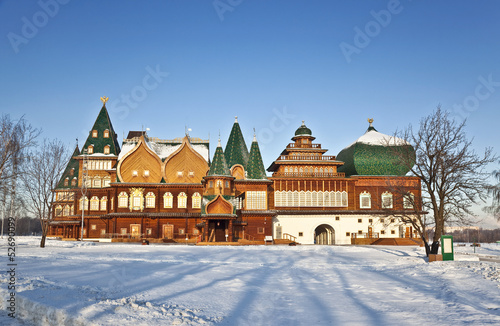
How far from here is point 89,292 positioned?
38.4 ft

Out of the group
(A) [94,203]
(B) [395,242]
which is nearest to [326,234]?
(B) [395,242]

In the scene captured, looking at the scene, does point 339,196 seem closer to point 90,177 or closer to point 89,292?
point 90,177

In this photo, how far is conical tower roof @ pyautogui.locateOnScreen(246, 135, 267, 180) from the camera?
46125 millimetres

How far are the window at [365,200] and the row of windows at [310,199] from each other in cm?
201

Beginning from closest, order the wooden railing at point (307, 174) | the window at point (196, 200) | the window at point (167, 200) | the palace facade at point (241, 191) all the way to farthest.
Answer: the palace facade at point (241, 191), the window at point (167, 200), the window at point (196, 200), the wooden railing at point (307, 174)

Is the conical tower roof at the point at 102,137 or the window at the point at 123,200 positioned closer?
the window at the point at 123,200

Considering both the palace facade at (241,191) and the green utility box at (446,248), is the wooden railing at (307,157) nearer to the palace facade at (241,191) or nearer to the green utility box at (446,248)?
the palace facade at (241,191)

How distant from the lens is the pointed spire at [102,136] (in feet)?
173

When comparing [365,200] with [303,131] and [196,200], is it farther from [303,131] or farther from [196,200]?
[196,200]

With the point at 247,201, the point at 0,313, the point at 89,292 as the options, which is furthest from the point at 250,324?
the point at 247,201

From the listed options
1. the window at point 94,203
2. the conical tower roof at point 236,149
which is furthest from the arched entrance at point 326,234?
the window at point 94,203

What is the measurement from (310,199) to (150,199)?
1823cm

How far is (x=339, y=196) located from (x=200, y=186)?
1622 cm

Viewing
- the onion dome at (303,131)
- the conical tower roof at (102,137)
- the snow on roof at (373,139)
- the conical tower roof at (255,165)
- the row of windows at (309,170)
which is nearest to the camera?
the conical tower roof at (255,165)
